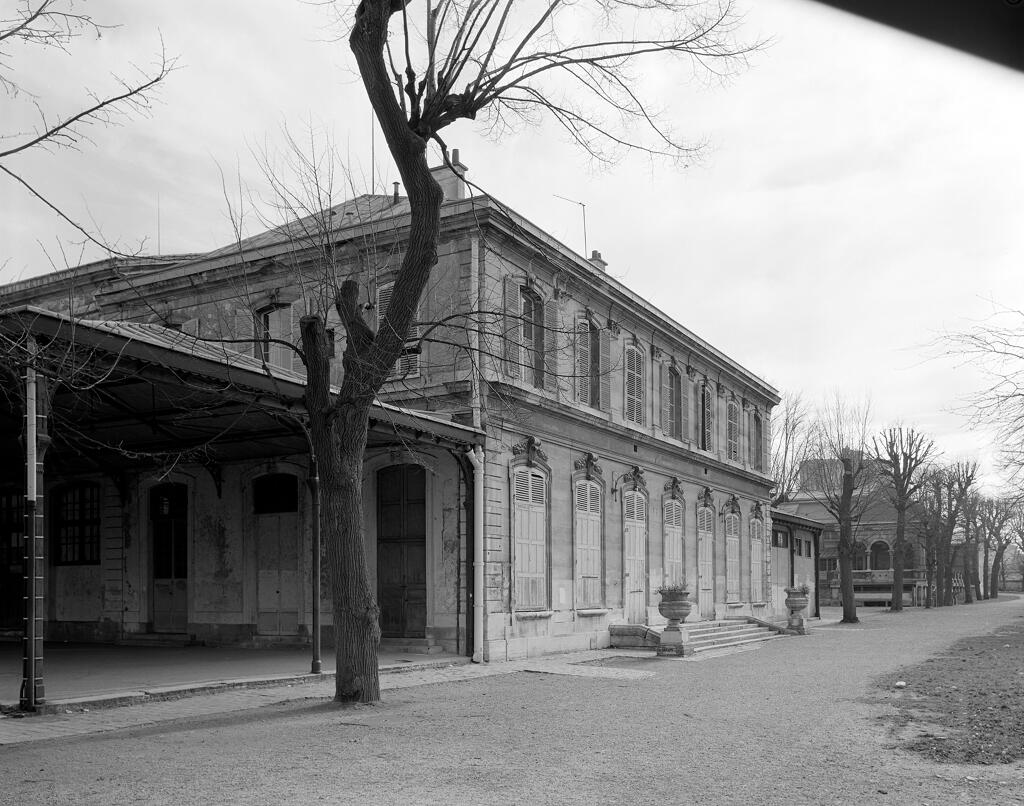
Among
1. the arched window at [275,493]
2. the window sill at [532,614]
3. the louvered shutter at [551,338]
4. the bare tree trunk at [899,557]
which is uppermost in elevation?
the louvered shutter at [551,338]

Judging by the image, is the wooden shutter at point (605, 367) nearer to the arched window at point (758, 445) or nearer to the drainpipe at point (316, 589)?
the drainpipe at point (316, 589)

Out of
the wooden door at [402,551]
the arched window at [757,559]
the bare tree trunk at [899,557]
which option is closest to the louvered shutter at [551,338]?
the wooden door at [402,551]

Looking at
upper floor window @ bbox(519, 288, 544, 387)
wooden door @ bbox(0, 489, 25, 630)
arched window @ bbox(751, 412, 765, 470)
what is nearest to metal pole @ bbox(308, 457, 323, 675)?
upper floor window @ bbox(519, 288, 544, 387)

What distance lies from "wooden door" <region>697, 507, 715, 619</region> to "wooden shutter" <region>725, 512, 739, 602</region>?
1.18 meters

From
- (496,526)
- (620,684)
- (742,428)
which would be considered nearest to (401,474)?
(496,526)

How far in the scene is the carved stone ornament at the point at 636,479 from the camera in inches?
837

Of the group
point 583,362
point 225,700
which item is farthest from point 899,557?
point 225,700

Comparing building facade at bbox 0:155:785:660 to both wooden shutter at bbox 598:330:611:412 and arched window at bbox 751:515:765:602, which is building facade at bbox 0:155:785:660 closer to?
wooden shutter at bbox 598:330:611:412

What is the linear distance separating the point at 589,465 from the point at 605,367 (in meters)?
2.07

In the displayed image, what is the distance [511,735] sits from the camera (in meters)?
8.89

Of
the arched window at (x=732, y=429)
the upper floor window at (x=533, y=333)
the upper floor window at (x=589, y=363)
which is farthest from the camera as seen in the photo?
the arched window at (x=732, y=429)

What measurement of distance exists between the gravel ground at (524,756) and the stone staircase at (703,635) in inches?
274

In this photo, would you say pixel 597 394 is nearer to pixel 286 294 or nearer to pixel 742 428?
pixel 286 294

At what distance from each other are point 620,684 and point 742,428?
1732cm
